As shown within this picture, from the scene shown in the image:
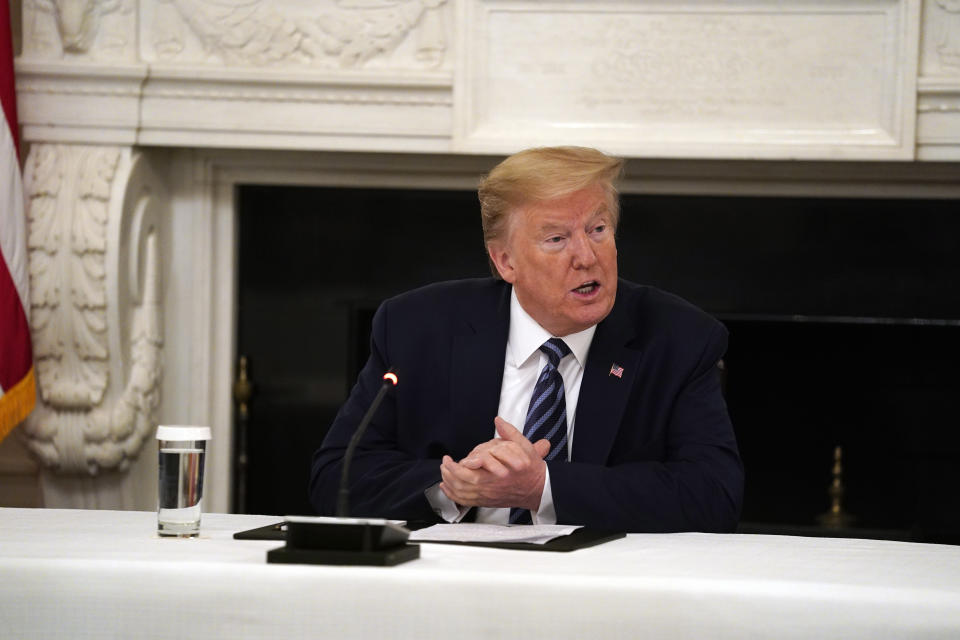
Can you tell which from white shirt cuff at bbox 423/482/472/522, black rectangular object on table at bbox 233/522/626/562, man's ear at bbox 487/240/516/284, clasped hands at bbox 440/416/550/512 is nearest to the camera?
black rectangular object on table at bbox 233/522/626/562

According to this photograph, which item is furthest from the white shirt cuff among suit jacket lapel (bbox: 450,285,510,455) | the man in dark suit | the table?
the table

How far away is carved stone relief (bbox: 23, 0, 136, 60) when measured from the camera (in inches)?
142

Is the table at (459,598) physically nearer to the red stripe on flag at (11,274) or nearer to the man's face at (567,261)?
the man's face at (567,261)

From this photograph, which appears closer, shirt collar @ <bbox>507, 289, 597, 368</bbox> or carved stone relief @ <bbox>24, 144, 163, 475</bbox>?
shirt collar @ <bbox>507, 289, 597, 368</bbox>

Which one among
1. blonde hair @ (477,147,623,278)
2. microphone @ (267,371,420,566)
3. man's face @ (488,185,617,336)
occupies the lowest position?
microphone @ (267,371,420,566)

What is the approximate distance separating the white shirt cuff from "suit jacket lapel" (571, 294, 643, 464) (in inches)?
9.4

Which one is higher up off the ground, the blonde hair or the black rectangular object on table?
the blonde hair

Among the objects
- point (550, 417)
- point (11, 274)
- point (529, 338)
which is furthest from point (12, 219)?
point (550, 417)


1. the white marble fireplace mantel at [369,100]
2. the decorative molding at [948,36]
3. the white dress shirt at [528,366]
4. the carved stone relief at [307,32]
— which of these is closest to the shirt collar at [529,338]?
the white dress shirt at [528,366]

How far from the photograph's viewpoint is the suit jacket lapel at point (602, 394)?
7.05 feet

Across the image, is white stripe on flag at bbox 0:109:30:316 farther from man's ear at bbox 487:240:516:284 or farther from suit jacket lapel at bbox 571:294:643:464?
suit jacket lapel at bbox 571:294:643:464

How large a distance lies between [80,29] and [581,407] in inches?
88.2

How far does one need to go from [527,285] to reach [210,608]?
1059 mm

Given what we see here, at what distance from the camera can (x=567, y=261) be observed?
222 cm
